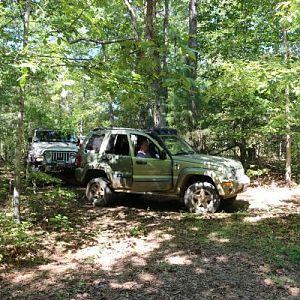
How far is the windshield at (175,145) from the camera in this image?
29.9 ft

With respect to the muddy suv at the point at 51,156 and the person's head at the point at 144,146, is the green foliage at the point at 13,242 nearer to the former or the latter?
the person's head at the point at 144,146

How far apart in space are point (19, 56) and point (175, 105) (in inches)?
420

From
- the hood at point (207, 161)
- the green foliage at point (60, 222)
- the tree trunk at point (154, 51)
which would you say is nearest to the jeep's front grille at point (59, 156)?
the tree trunk at point (154, 51)

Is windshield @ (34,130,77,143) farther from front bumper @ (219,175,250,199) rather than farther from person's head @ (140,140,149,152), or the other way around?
front bumper @ (219,175,250,199)

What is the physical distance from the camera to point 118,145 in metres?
9.41

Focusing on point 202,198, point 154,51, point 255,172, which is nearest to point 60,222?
point 202,198

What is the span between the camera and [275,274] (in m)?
4.59

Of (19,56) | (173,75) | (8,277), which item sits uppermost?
(19,56)

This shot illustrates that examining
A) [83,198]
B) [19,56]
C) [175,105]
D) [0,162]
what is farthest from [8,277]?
[0,162]

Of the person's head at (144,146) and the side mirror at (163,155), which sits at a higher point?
the person's head at (144,146)


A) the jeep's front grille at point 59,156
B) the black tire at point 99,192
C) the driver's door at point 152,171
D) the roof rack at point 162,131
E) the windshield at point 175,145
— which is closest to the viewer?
the driver's door at point 152,171

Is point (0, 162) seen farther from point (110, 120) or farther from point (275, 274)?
point (275, 274)

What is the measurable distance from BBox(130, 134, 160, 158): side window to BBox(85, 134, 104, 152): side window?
100cm

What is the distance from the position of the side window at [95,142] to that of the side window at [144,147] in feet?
3.28
